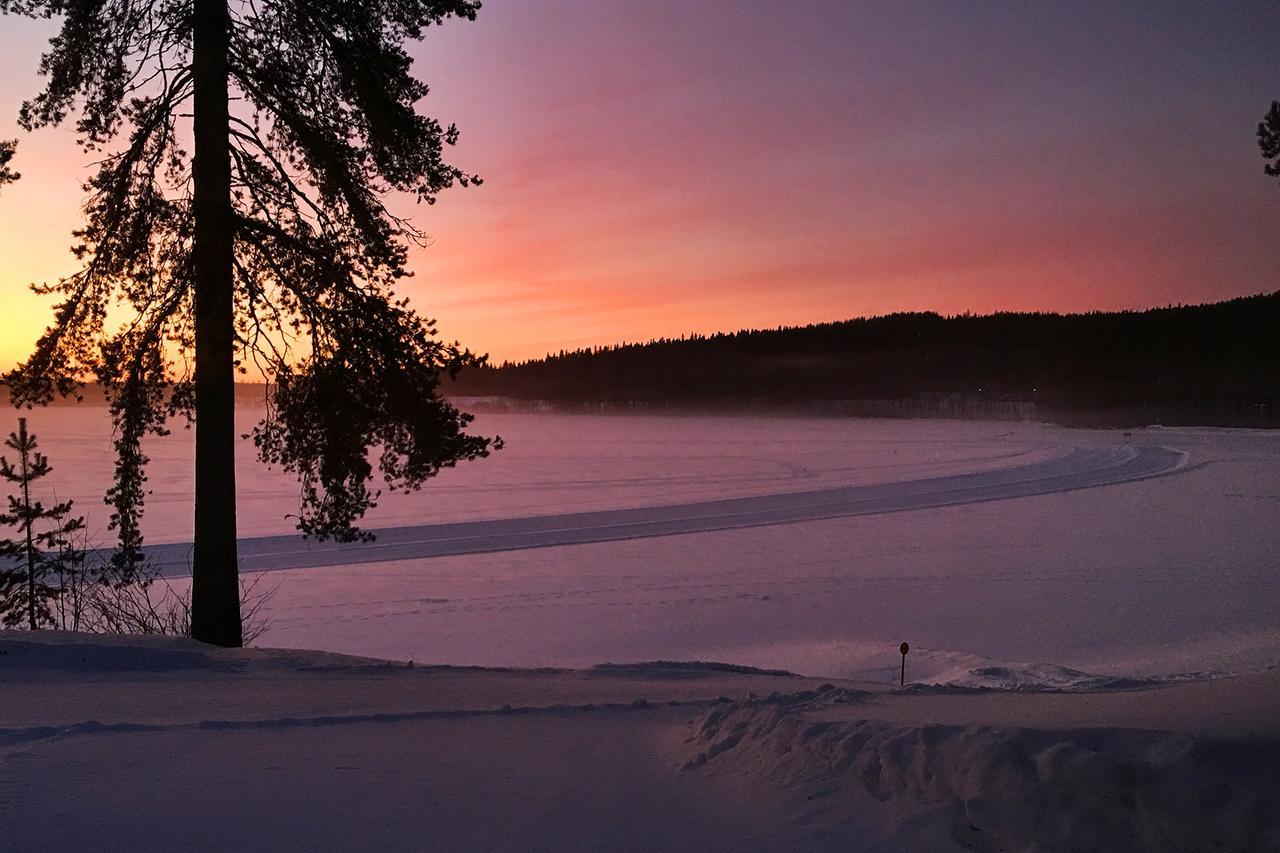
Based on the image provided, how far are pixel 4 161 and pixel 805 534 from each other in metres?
22.8

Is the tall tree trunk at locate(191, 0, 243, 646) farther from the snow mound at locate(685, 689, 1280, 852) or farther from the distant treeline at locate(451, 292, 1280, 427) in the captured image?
the distant treeline at locate(451, 292, 1280, 427)

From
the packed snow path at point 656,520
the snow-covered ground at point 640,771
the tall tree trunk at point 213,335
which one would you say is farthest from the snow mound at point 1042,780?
the packed snow path at point 656,520

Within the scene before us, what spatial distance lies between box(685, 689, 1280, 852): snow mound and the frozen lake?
7491 millimetres

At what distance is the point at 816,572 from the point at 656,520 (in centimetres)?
932

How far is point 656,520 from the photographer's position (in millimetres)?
30328

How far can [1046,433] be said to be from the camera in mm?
85375

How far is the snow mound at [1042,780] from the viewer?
12.7ft

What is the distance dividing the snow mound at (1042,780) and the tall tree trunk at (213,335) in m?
6.24

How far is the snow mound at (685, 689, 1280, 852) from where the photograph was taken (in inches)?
153

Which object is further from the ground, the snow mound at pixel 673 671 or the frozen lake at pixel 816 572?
the snow mound at pixel 673 671

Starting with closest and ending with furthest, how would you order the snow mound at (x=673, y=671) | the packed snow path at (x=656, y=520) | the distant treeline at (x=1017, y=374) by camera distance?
the snow mound at (x=673, y=671)
the packed snow path at (x=656, y=520)
the distant treeline at (x=1017, y=374)

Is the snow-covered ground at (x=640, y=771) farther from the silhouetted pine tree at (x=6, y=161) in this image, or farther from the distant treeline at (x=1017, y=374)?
the distant treeline at (x=1017, y=374)

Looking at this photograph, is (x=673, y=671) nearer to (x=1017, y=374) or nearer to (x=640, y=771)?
(x=640, y=771)

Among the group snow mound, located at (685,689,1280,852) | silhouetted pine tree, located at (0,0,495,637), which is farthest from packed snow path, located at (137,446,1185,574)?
snow mound, located at (685,689,1280,852)
